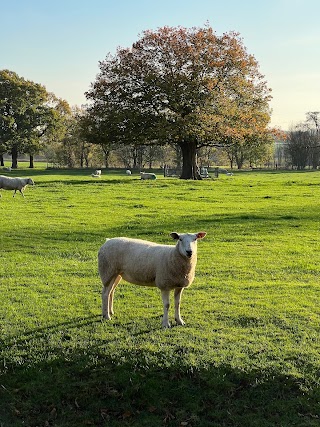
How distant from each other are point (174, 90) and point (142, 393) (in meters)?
36.1

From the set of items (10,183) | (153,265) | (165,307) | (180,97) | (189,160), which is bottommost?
(165,307)

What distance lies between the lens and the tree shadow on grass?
6.15 metres

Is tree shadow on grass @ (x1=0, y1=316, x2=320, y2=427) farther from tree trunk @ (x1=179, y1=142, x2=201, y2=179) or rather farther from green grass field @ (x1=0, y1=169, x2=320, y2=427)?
tree trunk @ (x1=179, y1=142, x2=201, y2=179)

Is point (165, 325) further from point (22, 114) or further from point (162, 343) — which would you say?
point (22, 114)

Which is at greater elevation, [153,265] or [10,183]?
[10,183]

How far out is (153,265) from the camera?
8.14 metres

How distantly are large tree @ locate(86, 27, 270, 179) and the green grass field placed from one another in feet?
89.5

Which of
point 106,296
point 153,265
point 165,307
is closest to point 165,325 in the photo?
point 165,307

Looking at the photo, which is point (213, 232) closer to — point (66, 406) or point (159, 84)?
point (66, 406)

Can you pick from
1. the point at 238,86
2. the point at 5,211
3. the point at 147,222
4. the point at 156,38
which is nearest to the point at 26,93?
the point at 156,38

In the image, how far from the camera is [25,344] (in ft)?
24.7

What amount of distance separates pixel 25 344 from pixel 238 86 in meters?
40.0

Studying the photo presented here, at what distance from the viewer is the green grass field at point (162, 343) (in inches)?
249

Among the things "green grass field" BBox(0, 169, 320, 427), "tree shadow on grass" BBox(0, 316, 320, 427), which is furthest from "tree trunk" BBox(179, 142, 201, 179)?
"tree shadow on grass" BBox(0, 316, 320, 427)
